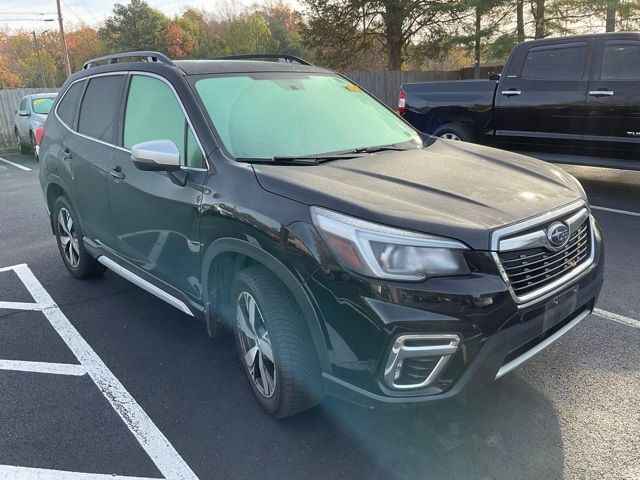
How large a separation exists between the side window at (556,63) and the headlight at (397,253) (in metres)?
5.96

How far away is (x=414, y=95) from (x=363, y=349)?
23.1ft

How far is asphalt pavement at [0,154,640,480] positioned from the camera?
2.53m

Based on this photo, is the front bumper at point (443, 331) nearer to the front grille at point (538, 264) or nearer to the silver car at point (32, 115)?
the front grille at point (538, 264)

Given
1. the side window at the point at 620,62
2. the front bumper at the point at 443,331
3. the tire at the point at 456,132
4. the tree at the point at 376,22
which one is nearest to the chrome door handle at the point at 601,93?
the side window at the point at 620,62

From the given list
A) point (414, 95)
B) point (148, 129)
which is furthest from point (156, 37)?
point (148, 129)

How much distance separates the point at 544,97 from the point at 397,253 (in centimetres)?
604

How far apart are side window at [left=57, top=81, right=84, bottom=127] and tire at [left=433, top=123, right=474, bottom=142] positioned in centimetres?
536

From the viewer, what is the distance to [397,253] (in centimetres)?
224

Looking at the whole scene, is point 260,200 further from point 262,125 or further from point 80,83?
point 80,83

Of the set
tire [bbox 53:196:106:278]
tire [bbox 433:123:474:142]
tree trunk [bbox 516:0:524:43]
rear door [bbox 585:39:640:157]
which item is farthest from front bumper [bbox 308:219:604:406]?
tree trunk [bbox 516:0:524:43]

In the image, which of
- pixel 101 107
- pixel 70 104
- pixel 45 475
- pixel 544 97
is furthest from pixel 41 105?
pixel 45 475

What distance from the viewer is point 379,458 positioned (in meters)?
2.56

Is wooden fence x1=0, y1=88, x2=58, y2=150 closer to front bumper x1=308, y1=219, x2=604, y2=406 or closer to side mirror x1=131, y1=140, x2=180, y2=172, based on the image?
side mirror x1=131, y1=140, x2=180, y2=172

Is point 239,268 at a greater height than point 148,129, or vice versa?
point 148,129
